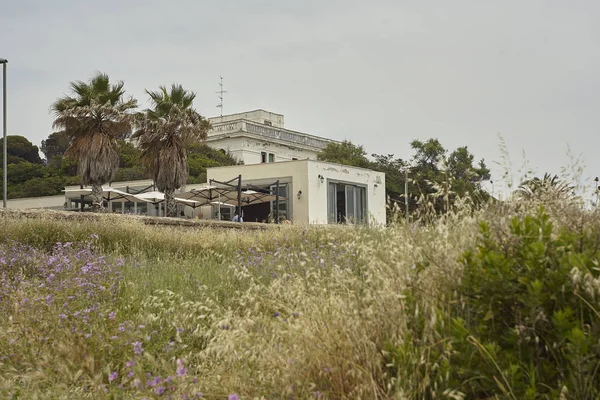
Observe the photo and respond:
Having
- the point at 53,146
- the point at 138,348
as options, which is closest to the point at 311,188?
the point at 138,348

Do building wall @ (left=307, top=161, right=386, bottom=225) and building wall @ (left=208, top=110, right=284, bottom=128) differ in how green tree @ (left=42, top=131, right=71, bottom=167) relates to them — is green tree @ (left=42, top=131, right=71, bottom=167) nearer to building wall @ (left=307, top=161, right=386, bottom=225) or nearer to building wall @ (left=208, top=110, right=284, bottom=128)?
building wall @ (left=208, top=110, right=284, bottom=128)

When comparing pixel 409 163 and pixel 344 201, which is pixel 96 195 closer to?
pixel 344 201

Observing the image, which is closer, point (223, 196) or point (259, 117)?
point (223, 196)

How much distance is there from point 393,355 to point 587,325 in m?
0.98

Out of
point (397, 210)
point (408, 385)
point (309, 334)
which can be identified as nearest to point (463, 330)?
point (408, 385)

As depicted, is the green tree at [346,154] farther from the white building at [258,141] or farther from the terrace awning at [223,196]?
the terrace awning at [223,196]

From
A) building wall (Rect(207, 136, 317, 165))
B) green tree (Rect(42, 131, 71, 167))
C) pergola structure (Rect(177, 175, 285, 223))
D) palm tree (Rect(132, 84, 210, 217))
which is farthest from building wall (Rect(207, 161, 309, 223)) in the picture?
green tree (Rect(42, 131, 71, 167))

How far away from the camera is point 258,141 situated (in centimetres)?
6594

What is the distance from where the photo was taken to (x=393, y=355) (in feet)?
11.6

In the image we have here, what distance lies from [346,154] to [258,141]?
884 centimetres

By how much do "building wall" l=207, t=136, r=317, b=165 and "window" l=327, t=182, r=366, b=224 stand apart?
79.4ft

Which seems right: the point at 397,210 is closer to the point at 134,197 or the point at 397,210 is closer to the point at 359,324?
the point at 359,324

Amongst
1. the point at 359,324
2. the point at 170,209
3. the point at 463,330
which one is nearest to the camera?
the point at 463,330

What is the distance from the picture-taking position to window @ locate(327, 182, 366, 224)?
128 feet
